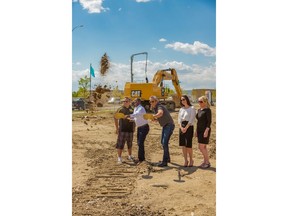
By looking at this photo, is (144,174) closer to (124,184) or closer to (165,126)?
(124,184)

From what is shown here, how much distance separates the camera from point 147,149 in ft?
14.6

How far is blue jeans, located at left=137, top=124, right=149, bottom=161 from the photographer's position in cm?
422

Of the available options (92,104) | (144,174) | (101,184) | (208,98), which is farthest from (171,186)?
(92,104)

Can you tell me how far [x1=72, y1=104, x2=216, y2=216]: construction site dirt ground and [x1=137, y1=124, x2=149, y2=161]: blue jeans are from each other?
97 millimetres

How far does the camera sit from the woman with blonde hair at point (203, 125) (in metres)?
3.84

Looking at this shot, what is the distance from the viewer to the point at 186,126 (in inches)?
157

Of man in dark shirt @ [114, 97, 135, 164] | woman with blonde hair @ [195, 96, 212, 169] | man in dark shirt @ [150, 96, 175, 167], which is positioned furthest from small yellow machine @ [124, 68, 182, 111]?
→ woman with blonde hair @ [195, 96, 212, 169]

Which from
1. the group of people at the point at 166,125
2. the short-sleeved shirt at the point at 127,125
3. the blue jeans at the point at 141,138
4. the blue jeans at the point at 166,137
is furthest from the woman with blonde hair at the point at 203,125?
the short-sleeved shirt at the point at 127,125

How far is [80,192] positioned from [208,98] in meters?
1.64

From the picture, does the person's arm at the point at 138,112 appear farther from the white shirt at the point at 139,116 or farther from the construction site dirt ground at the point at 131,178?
the construction site dirt ground at the point at 131,178

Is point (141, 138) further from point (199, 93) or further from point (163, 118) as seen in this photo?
point (199, 93)

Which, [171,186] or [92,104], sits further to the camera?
[92,104]

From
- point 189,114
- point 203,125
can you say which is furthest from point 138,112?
point 203,125

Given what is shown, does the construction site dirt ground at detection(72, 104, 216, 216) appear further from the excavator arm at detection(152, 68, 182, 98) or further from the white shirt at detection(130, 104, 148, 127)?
the excavator arm at detection(152, 68, 182, 98)
